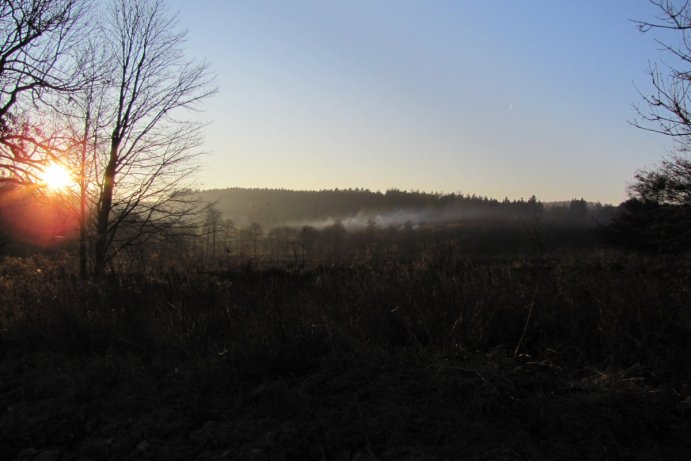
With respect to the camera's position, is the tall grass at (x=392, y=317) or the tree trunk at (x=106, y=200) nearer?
the tall grass at (x=392, y=317)

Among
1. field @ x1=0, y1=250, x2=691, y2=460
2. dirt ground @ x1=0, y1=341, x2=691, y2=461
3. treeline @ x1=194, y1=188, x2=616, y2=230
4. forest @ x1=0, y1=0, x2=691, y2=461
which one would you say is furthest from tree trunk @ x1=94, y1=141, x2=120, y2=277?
treeline @ x1=194, y1=188, x2=616, y2=230

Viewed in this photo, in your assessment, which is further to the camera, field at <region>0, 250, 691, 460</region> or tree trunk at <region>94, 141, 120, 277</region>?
tree trunk at <region>94, 141, 120, 277</region>

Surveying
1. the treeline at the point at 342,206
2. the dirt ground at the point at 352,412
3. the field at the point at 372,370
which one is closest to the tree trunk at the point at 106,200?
the field at the point at 372,370

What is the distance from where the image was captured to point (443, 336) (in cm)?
468

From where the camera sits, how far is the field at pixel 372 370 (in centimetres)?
321

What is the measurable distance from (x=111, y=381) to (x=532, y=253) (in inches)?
194

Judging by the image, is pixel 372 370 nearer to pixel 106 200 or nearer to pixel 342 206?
pixel 106 200

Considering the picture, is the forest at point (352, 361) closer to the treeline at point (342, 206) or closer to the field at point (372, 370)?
the field at point (372, 370)

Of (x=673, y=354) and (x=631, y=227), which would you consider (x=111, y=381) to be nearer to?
(x=673, y=354)

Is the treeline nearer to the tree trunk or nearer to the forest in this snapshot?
the tree trunk

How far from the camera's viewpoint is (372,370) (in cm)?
416

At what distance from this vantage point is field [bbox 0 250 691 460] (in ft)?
10.5

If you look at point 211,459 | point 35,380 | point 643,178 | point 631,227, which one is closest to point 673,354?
point 211,459

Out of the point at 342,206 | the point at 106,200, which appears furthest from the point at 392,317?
the point at 342,206
